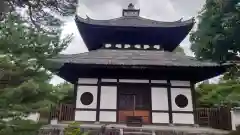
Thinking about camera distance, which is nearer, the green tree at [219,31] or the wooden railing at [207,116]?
the green tree at [219,31]

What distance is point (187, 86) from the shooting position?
12.4 m

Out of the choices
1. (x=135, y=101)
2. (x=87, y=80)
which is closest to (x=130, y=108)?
(x=135, y=101)

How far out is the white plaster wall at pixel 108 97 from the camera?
12.1m

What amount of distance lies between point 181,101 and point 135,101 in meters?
2.38

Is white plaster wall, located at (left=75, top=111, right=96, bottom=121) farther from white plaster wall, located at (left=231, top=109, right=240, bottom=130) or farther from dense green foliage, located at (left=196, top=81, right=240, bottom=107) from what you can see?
dense green foliage, located at (left=196, top=81, right=240, bottom=107)

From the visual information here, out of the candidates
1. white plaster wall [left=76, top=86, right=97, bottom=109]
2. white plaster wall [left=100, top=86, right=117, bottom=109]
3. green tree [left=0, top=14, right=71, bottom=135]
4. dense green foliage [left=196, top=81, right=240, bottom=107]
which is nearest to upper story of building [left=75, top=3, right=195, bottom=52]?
white plaster wall [left=100, top=86, right=117, bottom=109]

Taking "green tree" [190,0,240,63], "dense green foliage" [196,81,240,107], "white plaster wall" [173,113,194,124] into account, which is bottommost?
"white plaster wall" [173,113,194,124]

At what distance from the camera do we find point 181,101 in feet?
39.9

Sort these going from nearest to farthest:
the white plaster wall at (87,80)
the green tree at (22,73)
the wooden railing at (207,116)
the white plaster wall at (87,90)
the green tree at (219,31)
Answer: the green tree at (22,73) → the green tree at (219,31) → the wooden railing at (207,116) → the white plaster wall at (87,90) → the white plaster wall at (87,80)

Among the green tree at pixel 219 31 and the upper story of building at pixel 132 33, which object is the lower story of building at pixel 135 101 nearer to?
the green tree at pixel 219 31

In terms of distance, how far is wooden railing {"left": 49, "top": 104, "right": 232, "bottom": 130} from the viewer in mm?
11230

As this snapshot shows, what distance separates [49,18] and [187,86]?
8632 mm

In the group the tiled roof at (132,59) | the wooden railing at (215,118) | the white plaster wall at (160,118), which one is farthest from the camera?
the white plaster wall at (160,118)

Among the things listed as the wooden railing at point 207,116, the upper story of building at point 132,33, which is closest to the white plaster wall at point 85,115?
the wooden railing at point 207,116
